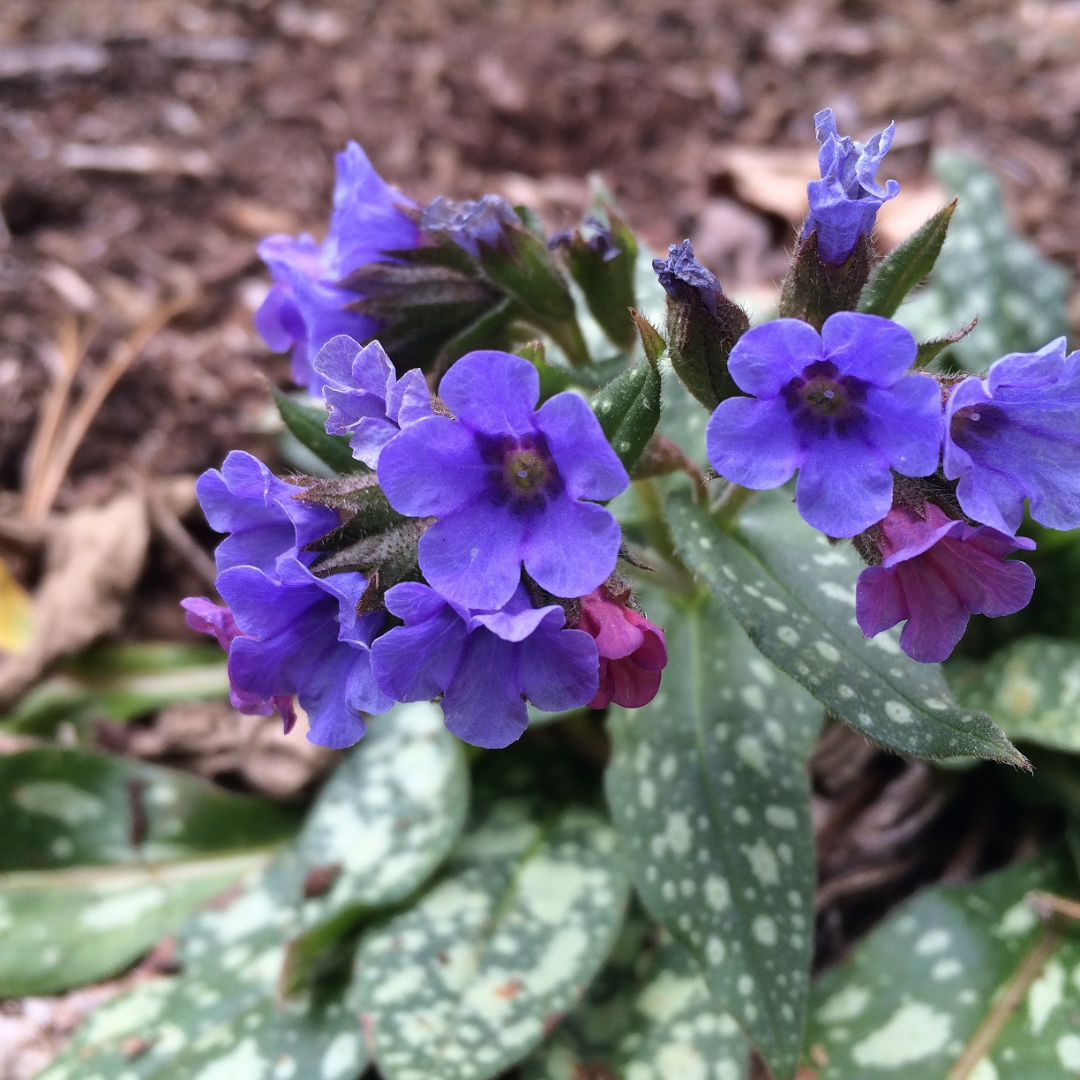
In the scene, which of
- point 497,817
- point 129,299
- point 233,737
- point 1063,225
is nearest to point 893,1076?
point 497,817

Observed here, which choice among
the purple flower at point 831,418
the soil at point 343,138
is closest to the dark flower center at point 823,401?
the purple flower at point 831,418

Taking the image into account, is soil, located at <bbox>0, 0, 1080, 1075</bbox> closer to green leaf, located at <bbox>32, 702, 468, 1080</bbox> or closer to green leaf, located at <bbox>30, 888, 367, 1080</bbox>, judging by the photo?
green leaf, located at <bbox>32, 702, 468, 1080</bbox>

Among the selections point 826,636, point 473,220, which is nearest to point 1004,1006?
point 826,636

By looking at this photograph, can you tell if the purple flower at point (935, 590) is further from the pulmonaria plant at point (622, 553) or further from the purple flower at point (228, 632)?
the purple flower at point (228, 632)

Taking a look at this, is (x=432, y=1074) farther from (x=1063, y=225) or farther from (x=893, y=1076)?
(x=1063, y=225)

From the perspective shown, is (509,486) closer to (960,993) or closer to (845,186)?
(845,186)

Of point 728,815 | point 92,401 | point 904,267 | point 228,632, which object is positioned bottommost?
point 92,401

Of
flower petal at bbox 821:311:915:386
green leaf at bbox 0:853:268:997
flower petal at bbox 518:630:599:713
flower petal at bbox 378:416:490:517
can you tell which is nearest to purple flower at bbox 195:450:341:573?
flower petal at bbox 378:416:490:517
